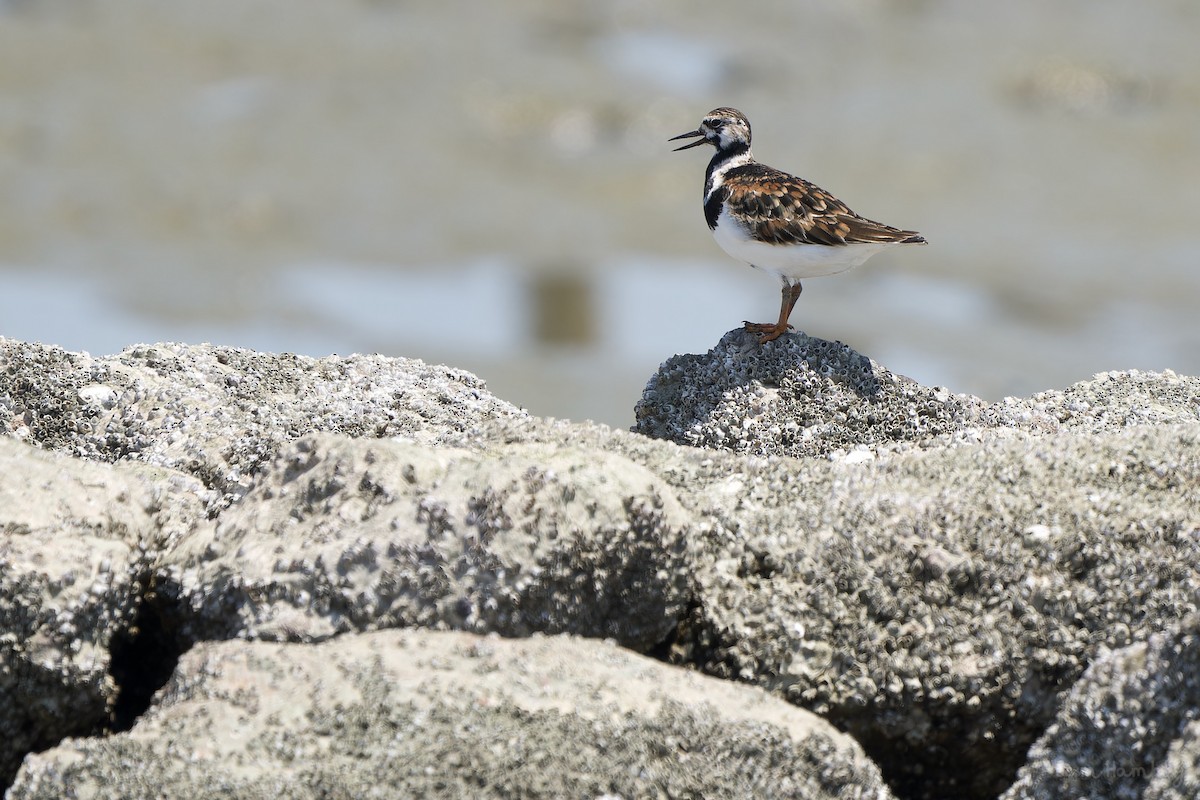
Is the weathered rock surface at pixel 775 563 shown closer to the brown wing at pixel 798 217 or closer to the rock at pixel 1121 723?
the rock at pixel 1121 723

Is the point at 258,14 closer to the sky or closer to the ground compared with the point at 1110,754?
closer to the sky

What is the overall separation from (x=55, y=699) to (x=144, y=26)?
86.6 feet

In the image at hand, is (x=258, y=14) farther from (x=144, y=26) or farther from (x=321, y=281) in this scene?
(x=321, y=281)

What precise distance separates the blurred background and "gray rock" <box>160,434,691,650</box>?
17.9m

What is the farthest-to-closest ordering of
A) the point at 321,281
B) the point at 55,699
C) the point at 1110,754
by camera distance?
the point at 321,281, the point at 55,699, the point at 1110,754

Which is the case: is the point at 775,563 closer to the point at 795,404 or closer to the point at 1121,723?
the point at 1121,723

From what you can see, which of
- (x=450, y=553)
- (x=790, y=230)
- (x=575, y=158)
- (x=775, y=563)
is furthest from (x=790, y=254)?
(x=575, y=158)

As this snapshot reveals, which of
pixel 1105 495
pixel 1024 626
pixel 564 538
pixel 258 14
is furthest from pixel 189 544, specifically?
pixel 258 14

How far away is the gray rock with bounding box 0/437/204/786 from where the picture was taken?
4879mm

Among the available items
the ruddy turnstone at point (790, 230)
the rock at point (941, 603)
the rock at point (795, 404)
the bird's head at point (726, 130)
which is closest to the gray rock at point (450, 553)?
the rock at point (941, 603)

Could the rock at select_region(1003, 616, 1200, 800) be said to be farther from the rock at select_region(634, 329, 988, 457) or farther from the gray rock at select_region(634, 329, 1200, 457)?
the rock at select_region(634, 329, 988, 457)

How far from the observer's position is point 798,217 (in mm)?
8562

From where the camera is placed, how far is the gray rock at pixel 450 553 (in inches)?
193

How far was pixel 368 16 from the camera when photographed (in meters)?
29.2
